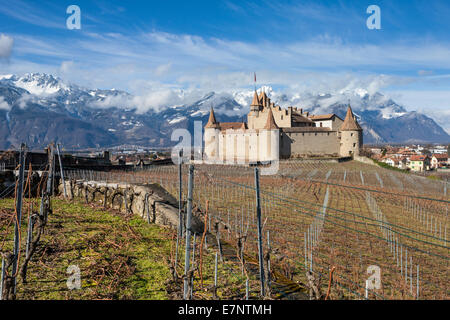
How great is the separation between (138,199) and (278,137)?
65.4 metres

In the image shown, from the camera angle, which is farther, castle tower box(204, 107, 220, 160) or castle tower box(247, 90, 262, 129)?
castle tower box(247, 90, 262, 129)

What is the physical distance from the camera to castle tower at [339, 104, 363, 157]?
7606 cm

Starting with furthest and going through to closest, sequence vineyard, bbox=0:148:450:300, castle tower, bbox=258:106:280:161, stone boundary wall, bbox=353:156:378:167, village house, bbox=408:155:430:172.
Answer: village house, bbox=408:155:430:172 → castle tower, bbox=258:106:280:161 → stone boundary wall, bbox=353:156:378:167 → vineyard, bbox=0:148:450:300

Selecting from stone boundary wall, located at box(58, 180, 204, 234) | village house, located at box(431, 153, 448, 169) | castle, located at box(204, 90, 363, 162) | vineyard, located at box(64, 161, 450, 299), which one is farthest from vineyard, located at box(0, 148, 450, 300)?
village house, located at box(431, 153, 448, 169)

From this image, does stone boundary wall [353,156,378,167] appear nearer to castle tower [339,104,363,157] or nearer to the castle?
castle tower [339,104,363,157]

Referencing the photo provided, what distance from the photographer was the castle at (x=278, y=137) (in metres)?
75.8

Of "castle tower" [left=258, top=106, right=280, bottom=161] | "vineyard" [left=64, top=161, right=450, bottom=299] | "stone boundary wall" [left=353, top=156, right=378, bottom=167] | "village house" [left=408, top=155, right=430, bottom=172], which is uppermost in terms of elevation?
"castle tower" [left=258, top=106, right=280, bottom=161]

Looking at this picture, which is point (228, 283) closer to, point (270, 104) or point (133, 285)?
point (133, 285)

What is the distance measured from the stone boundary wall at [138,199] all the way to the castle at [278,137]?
59.6 meters

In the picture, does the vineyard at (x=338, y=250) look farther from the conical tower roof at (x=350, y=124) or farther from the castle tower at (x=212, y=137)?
the castle tower at (x=212, y=137)

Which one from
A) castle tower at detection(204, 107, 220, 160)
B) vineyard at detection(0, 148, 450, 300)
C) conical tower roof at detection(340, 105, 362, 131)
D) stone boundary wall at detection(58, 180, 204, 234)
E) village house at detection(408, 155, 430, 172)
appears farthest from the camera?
village house at detection(408, 155, 430, 172)

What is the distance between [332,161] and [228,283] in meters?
63.4
